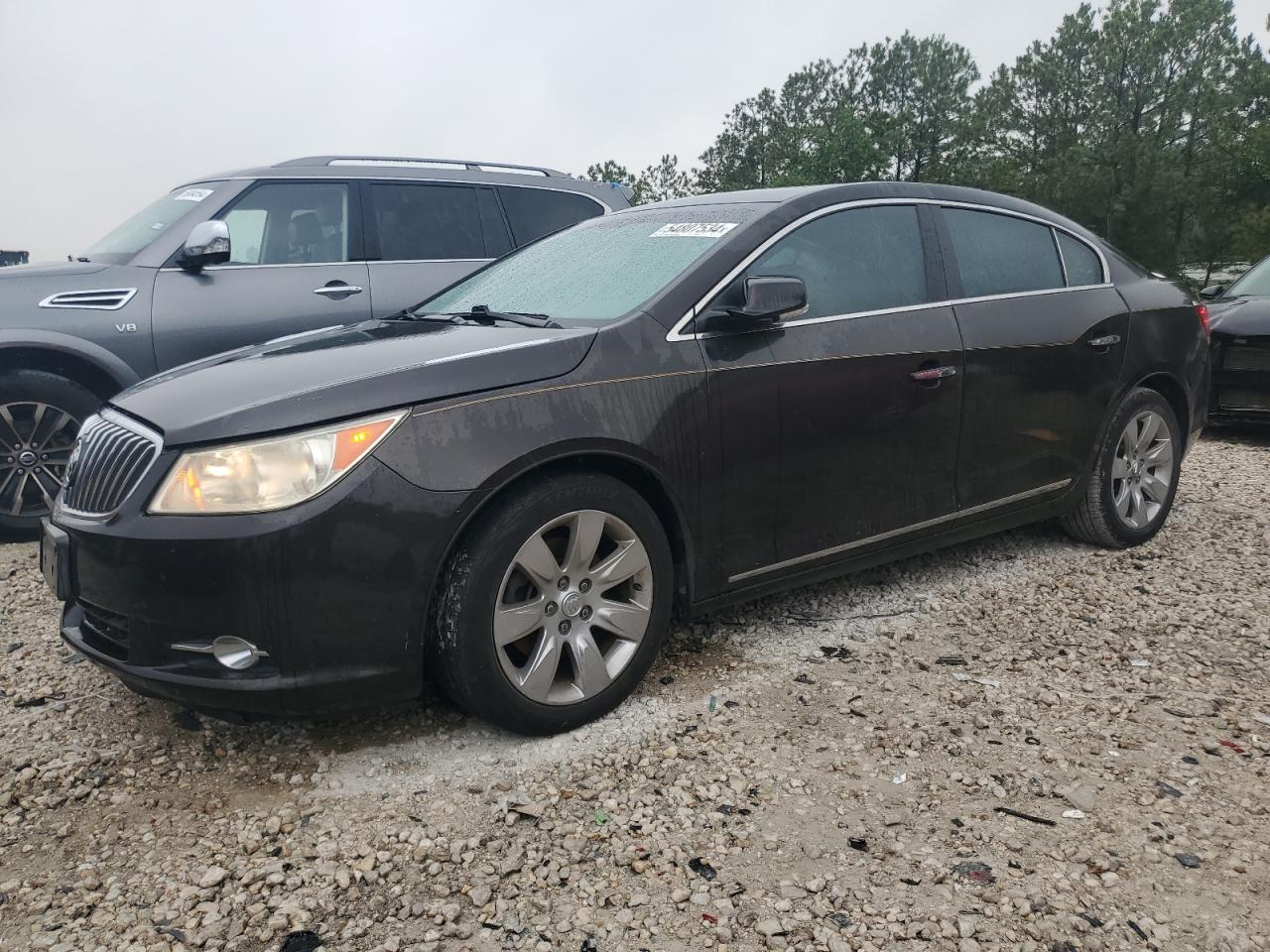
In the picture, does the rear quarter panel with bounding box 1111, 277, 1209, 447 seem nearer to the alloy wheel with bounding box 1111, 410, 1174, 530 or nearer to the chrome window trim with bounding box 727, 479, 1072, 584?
the alloy wheel with bounding box 1111, 410, 1174, 530

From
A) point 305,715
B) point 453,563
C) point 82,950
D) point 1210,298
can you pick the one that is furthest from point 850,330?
point 1210,298

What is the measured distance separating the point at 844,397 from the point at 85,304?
4023 mm

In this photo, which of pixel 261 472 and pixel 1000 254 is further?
pixel 1000 254

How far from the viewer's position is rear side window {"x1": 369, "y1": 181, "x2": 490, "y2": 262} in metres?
6.16

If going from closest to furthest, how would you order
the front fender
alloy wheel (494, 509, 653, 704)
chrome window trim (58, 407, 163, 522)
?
1. chrome window trim (58, 407, 163, 522)
2. alloy wheel (494, 509, 653, 704)
3. the front fender

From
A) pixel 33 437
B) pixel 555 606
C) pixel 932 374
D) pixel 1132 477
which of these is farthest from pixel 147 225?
pixel 1132 477

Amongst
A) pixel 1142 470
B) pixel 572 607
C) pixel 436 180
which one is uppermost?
pixel 436 180

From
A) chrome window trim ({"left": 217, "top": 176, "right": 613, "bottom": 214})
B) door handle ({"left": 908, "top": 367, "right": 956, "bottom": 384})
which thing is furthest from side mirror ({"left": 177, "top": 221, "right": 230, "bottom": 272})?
door handle ({"left": 908, "top": 367, "right": 956, "bottom": 384})

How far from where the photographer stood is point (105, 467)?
9.24 ft

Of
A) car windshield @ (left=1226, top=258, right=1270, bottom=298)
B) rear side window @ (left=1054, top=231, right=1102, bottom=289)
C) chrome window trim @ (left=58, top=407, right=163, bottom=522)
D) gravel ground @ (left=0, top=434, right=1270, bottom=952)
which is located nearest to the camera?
gravel ground @ (left=0, top=434, right=1270, bottom=952)

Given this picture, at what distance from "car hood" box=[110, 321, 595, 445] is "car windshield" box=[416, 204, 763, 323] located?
290mm

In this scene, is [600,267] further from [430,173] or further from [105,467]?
[430,173]

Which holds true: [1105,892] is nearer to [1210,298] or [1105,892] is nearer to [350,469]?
[350,469]

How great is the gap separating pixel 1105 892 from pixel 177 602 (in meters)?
2.32
